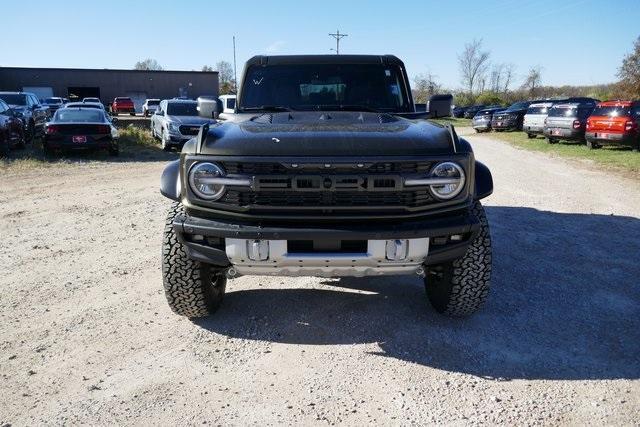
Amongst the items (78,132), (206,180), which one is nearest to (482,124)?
(78,132)

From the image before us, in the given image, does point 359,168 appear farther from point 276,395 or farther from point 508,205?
point 508,205

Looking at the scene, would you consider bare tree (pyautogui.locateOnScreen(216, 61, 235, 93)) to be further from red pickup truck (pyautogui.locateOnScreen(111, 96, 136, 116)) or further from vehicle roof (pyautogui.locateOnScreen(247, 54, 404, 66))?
vehicle roof (pyautogui.locateOnScreen(247, 54, 404, 66))

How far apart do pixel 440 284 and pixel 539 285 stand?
1.23m

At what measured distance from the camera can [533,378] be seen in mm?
2789

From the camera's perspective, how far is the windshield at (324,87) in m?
4.31

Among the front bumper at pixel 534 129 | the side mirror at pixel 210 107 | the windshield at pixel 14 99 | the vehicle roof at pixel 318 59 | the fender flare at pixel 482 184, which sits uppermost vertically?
the vehicle roof at pixel 318 59

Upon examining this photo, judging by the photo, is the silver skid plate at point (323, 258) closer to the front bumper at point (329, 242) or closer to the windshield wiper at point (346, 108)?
the front bumper at point (329, 242)

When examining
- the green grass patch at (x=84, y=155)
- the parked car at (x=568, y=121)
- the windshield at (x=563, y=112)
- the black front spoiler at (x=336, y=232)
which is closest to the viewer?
the black front spoiler at (x=336, y=232)

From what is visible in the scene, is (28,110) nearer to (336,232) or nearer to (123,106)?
(336,232)

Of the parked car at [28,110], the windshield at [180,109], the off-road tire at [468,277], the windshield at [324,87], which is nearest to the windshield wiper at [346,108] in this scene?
the windshield at [324,87]

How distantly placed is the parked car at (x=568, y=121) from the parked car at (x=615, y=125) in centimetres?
136

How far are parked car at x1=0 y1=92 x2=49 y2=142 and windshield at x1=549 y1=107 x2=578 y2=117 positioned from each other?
17.4 meters

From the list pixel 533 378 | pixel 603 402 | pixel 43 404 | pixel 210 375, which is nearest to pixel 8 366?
pixel 43 404

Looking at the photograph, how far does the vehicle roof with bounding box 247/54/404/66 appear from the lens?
447 centimetres
